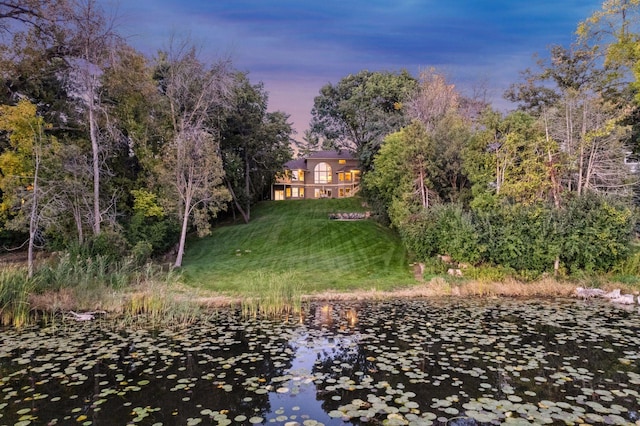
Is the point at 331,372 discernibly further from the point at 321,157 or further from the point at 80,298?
the point at 321,157

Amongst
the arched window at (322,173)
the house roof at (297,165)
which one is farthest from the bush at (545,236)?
the house roof at (297,165)

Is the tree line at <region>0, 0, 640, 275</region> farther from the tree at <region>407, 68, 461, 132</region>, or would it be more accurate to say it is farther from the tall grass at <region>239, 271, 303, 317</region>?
the tall grass at <region>239, 271, 303, 317</region>

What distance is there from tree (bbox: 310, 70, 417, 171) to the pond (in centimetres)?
2208

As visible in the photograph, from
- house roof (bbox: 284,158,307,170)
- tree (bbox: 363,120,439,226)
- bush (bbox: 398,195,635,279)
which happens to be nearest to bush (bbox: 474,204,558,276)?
bush (bbox: 398,195,635,279)

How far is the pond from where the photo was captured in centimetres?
535

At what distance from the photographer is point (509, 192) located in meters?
16.6

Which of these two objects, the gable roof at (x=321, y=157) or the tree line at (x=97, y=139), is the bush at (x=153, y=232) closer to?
the tree line at (x=97, y=139)

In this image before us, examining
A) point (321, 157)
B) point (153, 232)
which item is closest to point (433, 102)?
point (153, 232)

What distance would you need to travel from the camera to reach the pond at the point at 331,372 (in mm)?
5352

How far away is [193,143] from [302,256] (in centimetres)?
788

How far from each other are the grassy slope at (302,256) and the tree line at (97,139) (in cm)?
265

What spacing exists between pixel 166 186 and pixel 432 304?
46.9ft

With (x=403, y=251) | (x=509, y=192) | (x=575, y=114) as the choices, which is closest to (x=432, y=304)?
(x=509, y=192)

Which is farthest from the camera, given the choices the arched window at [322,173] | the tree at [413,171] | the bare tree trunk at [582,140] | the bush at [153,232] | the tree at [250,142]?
the arched window at [322,173]
